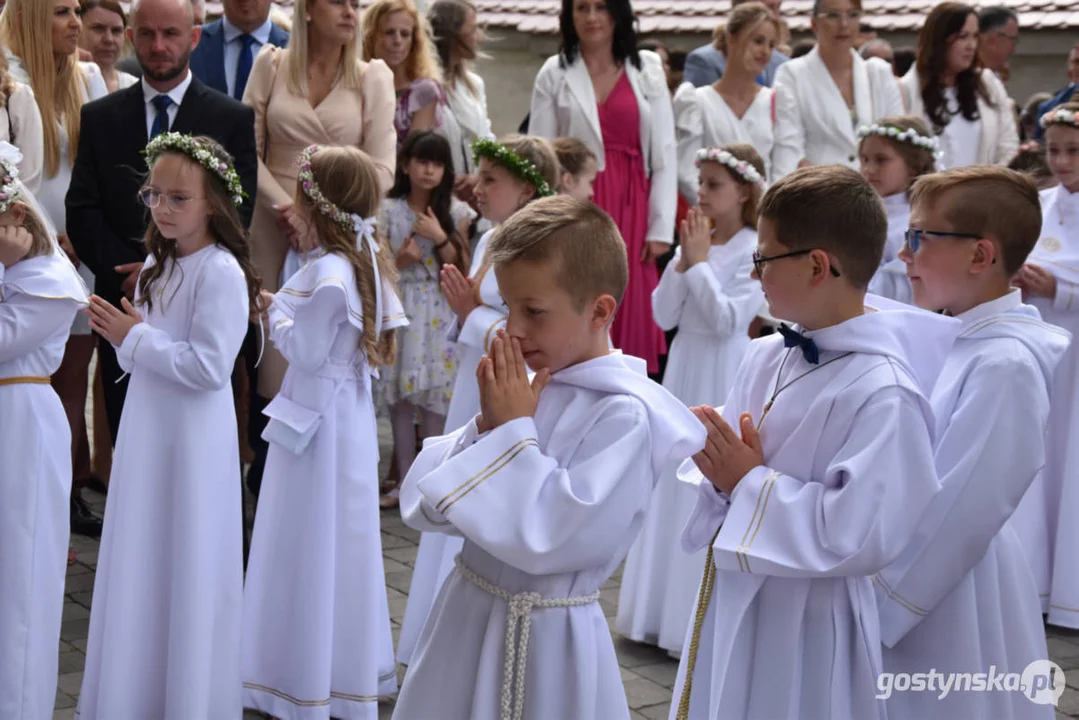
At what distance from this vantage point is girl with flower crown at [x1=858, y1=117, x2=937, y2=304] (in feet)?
20.0

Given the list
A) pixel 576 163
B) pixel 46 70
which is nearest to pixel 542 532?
pixel 576 163

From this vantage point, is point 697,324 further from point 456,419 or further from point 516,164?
point 456,419

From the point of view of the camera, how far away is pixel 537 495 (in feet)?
9.41

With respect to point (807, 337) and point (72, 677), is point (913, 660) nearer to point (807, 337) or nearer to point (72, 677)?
point (807, 337)

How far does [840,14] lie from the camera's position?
8.51m

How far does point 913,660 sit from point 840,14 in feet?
19.4

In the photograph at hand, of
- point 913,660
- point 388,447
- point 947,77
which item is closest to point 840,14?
point 947,77

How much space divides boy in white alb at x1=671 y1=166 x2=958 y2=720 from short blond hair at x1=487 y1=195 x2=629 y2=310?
0.38 metres

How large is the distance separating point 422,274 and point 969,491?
471cm

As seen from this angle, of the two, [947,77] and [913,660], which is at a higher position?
[947,77]

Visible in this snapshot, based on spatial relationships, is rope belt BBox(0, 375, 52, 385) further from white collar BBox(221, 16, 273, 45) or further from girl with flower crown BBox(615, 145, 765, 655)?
white collar BBox(221, 16, 273, 45)

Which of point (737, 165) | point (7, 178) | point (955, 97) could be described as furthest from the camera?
point (955, 97)

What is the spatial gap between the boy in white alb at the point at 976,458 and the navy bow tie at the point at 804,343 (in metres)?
0.57

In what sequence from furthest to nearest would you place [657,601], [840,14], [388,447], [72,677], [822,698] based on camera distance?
1. [388,447]
2. [840,14]
3. [657,601]
4. [72,677]
5. [822,698]
